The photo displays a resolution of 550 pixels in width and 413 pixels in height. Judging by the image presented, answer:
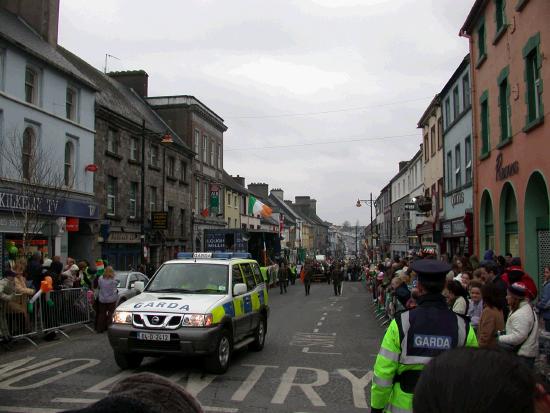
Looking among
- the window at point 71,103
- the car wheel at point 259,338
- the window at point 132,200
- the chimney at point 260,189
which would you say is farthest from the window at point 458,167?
the chimney at point 260,189

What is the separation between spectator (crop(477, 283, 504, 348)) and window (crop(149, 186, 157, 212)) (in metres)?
29.0

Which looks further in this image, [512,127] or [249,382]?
[512,127]

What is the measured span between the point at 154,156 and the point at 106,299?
21.2 metres

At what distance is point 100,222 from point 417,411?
2700cm

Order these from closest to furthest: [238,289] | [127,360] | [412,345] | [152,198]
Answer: [412,345]
[127,360]
[238,289]
[152,198]

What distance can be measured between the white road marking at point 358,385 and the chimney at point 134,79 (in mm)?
35265

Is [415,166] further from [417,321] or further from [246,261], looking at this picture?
[417,321]

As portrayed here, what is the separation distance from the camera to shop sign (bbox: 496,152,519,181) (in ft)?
52.7

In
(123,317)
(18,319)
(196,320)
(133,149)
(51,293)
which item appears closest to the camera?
(196,320)

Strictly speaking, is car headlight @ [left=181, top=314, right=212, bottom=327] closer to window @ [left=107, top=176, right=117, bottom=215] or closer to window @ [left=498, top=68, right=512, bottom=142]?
window @ [left=498, top=68, right=512, bottom=142]

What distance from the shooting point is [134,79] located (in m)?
40.9

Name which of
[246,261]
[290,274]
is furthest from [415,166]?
[246,261]

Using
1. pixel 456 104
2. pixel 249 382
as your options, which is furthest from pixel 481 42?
pixel 249 382

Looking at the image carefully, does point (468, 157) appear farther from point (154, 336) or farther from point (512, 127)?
point (154, 336)
